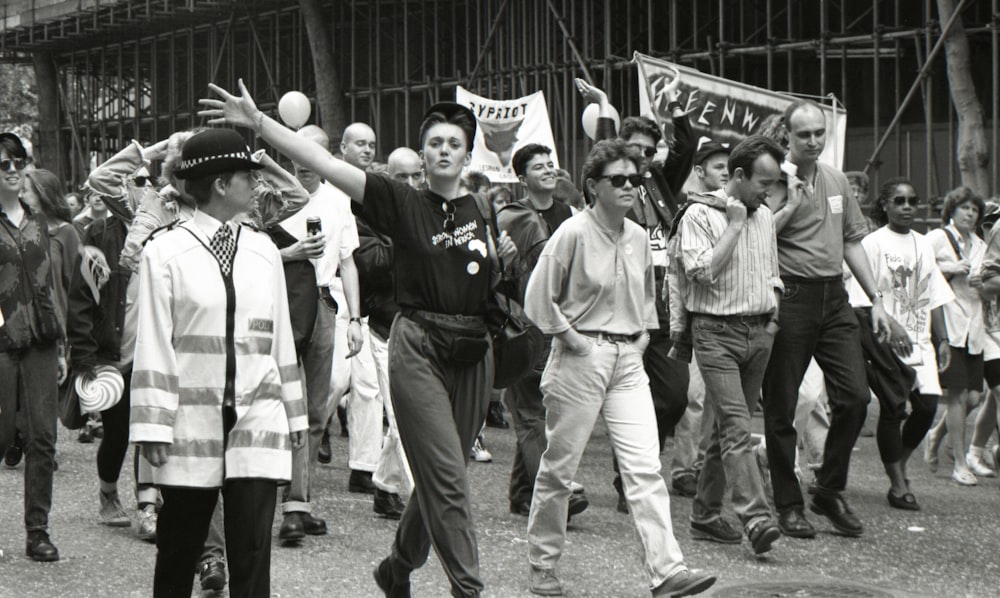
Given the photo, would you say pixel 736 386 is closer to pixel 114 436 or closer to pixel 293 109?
pixel 114 436

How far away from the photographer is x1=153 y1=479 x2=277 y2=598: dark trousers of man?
190 inches

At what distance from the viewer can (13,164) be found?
23.5 ft

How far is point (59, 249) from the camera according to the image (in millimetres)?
7547

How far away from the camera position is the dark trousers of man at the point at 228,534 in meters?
4.82

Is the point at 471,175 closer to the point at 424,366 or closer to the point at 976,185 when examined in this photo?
the point at 976,185

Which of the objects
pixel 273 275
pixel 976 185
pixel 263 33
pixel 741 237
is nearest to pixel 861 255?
pixel 741 237

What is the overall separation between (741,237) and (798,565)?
1.62 meters

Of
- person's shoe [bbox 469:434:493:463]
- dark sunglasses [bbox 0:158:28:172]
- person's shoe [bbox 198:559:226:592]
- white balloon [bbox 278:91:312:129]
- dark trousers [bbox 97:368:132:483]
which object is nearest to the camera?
person's shoe [bbox 198:559:226:592]

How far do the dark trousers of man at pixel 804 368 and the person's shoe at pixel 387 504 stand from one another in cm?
203

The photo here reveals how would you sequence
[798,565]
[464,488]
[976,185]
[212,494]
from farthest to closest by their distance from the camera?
[976,185] < [798,565] < [464,488] < [212,494]

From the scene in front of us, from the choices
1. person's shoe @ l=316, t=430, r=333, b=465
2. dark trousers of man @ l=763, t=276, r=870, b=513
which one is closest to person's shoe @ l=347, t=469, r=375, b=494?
person's shoe @ l=316, t=430, r=333, b=465

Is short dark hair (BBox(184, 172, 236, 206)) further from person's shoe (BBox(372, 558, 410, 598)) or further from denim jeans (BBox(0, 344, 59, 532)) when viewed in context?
denim jeans (BBox(0, 344, 59, 532))

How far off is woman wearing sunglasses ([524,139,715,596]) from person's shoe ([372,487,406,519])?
1648mm

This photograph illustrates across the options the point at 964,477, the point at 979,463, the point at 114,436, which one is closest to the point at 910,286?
the point at 964,477
